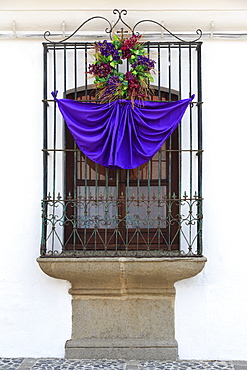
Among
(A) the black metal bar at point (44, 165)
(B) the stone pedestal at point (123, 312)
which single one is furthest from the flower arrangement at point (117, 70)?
(B) the stone pedestal at point (123, 312)

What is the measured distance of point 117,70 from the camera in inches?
223

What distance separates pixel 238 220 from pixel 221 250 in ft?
1.23

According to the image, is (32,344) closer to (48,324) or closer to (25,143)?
(48,324)

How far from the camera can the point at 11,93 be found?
5.93 meters

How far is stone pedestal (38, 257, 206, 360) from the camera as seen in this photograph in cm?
562

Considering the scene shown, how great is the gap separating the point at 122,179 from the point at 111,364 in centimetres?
197

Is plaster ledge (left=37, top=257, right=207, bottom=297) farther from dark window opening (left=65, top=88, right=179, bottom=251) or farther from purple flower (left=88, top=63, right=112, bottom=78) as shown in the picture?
purple flower (left=88, top=63, right=112, bottom=78)

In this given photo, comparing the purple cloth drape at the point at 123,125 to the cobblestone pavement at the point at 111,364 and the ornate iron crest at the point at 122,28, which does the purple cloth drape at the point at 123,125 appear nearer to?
the ornate iron crest at the point at 122,28

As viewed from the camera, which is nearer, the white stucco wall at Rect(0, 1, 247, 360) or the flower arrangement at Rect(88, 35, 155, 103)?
the flower arrangement at Rect(88, 35, 155, 103)

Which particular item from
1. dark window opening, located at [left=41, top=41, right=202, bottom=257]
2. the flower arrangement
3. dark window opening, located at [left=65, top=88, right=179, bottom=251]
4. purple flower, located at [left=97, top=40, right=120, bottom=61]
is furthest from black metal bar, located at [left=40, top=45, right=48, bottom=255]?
purple flower, located at [left=97, top=40, right=120, bottom=61]

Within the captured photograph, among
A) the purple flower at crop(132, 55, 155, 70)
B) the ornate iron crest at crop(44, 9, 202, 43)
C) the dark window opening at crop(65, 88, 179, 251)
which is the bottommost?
the dark window opening at crop(65, 88, 179, 251)

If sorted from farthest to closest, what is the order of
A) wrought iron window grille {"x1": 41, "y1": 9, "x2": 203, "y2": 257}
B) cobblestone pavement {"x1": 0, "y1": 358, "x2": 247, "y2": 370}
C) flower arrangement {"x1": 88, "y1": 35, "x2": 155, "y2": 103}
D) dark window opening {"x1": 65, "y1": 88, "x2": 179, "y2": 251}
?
dark window opening {"x1": 65, "y1": 88, "x2": 179, "y2": 251}, wrought iron window grille {"x1": 41, "y1": 9, "x2": 203, "y2": 257}, flower arrangement {"x1": 88, "y1": 35, "x2": 155, "y2": 103}, cobblestone pavement {"x1": 0, "y1": 358, "x2": 247, "y2": 370}

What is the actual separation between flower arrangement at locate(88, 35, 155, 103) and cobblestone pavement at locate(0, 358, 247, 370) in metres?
2.73

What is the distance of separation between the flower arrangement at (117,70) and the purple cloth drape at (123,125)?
12 centimetres
